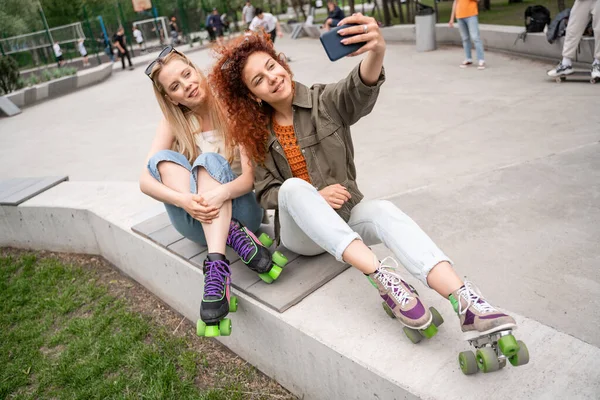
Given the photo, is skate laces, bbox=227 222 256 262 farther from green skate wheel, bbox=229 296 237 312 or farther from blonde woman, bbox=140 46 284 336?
green skate wheel, bbox=229 296 237 312

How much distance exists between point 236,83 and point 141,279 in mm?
1828

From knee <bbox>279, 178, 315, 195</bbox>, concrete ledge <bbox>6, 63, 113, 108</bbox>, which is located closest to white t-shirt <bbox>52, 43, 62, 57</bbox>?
concrete ledge <bbox>6, 63, 113, 108</bbox>

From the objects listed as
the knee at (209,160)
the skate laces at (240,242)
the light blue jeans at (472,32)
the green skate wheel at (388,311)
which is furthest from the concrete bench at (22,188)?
the light blue jeans at (472,32)

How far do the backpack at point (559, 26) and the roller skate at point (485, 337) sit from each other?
266 inches

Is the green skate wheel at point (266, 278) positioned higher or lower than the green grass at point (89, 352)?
higher

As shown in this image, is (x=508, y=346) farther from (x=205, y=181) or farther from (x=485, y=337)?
(x=205, y=181)

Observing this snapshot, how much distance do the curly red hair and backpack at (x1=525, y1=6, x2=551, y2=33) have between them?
7.36 metres

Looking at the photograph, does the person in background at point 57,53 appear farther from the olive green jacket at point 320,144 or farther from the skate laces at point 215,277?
the skate laces at point 215,277

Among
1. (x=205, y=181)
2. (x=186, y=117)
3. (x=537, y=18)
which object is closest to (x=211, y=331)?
(x=205, y=181)

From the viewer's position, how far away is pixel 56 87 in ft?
45.3

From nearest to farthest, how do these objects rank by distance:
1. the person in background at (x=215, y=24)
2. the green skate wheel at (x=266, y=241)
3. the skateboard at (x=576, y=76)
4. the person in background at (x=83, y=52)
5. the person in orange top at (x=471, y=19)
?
1. the green skate wheel at (x=266, y=241)
2. the skateboard at (x=576, y=76)
3. the person in orange top at (x=471, y=19)
4. the person in background at (x=215, y=24)
5. the person in background at (x=83, y=52)

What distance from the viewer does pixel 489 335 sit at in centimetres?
163

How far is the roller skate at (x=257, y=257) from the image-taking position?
2309 mm

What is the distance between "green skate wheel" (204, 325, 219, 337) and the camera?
84.4 inches
